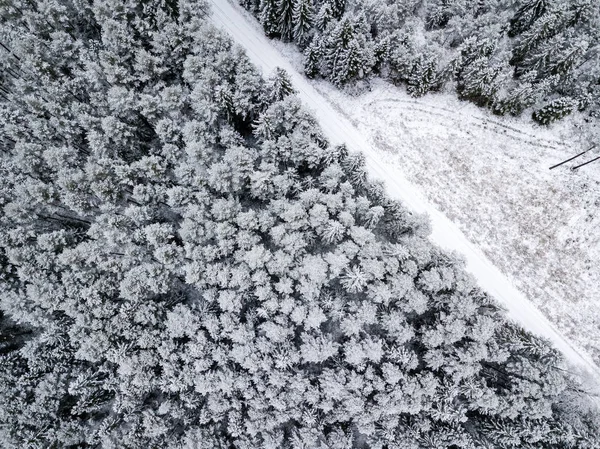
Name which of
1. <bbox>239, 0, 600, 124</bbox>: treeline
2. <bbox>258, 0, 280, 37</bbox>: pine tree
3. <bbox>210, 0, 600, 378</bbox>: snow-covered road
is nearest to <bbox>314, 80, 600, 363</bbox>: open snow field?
<bbox>210, 0, 600, 378</bbox>: snow-covered road

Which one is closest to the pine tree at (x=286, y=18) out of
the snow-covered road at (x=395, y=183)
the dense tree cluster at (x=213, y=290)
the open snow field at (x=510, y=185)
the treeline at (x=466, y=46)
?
the treeline at (x=466, y=46)

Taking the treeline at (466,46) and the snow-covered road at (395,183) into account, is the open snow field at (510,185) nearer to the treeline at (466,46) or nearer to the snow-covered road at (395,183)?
the snow-covered road at (395,183)

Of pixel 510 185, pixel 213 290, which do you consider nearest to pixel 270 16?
pixel 213 290

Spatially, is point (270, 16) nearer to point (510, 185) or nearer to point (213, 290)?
point (213, 290)

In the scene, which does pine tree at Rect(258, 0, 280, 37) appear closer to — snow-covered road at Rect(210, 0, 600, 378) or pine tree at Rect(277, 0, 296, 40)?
pine tree at Rect(277, 0, 296, 40)

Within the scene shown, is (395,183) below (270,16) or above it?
below
